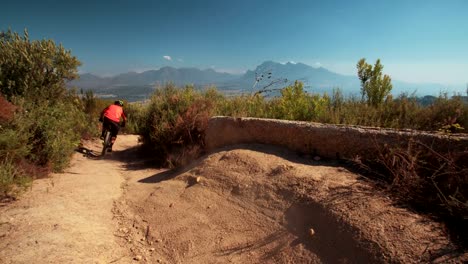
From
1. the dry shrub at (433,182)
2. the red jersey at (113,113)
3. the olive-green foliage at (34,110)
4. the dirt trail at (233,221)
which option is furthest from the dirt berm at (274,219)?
the red jersey at (113,113)

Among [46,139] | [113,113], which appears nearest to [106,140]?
[113,113]

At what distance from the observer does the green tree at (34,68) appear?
7320mm

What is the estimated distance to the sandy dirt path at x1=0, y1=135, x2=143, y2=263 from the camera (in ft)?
9.79

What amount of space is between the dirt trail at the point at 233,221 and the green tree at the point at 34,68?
4070 mm

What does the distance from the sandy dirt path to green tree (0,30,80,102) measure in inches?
141

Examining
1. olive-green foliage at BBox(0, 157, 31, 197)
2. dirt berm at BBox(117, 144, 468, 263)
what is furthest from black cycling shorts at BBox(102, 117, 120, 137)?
dirt berm at BBox(117, 144, 468, 263)

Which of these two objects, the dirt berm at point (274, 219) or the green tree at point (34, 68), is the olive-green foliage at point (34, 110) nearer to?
the green tree at point (34, 68)

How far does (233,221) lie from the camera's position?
11.6 feet

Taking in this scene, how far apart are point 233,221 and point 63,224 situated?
228cm

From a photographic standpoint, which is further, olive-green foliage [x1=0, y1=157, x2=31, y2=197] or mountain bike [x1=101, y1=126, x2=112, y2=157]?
mountain bike [x1=101, y1=126, x2=112, y2=157]

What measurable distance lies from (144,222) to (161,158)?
334cm

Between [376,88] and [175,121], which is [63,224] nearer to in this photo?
[175,121]

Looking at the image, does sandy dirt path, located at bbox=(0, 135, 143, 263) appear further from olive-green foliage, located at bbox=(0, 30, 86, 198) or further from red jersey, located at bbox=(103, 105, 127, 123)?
red jersey, located at bbox=(103, 105, 127, 123)

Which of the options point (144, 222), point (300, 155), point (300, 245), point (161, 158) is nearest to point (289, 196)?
point (300, 245)
